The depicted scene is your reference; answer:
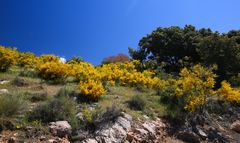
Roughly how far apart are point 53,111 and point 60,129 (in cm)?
56

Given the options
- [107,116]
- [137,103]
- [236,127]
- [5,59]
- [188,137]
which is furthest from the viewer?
[5,59]

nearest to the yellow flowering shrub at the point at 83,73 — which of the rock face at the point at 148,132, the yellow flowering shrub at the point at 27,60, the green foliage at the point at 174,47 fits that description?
the yellow flowering shrub at the point at 27,60

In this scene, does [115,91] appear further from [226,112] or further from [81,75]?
[226,112]

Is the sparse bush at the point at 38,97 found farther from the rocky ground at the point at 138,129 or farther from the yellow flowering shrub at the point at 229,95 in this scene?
the yellow flowering shrub at the point at 229,95

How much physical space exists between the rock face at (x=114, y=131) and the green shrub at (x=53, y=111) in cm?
79

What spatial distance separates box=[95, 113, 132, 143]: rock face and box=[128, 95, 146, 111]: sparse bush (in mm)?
1250

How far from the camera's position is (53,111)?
7656 millimetres

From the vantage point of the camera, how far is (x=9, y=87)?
9516 mm

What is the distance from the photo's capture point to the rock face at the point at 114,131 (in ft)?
24.4

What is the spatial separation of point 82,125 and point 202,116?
422 centimetres

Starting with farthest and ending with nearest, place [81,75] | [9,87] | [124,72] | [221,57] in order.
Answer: [221,57]
[124,72]
[81,75]
[9,87]

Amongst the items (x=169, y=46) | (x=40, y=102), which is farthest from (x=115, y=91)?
(x=169, y=46)

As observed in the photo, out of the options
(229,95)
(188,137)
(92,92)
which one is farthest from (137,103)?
(229,95)

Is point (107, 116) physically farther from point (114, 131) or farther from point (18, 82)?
point (18, 82)
